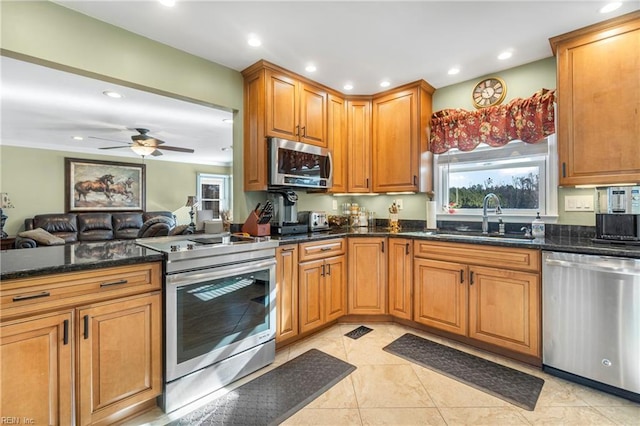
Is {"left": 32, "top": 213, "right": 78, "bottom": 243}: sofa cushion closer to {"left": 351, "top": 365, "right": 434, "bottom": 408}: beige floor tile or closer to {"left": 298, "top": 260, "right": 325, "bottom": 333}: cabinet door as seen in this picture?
{"left": 298, "top": 260, "right": 325, "bottom": 333}: cabinet door

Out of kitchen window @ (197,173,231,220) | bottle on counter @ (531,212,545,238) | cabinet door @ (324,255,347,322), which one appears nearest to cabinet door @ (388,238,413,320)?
cabinet door @ (324,255,347,322)

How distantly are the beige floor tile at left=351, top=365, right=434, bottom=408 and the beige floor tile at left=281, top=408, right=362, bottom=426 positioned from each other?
0.36ft

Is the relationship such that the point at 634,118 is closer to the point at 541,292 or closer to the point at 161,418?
the point at 541,292

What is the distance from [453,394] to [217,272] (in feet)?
5.60

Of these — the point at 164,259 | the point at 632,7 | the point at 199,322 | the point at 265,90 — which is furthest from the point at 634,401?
the point at 265,90

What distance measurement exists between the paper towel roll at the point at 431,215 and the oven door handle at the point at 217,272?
6.03 feet

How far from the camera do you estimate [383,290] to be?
289cm

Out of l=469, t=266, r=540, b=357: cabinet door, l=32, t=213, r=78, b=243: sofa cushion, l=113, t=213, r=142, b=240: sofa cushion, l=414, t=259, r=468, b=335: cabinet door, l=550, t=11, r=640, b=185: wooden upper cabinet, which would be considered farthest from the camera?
l=113, t=213, r=142, b=240: sofa cushion

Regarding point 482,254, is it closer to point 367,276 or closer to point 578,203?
point 578,203

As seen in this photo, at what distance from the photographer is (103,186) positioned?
20.8 ft

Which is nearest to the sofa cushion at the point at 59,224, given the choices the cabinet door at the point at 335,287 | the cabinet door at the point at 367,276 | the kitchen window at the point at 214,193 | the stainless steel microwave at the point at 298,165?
the kitchen window at the point at 214,193

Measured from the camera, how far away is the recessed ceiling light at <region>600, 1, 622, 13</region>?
1820 millimetres

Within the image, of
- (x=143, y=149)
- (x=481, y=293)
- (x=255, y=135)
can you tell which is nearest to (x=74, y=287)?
(x=255, y=135)

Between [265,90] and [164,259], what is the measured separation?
167 centimetres
